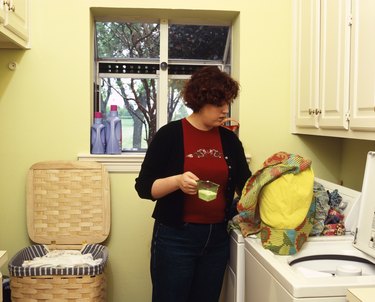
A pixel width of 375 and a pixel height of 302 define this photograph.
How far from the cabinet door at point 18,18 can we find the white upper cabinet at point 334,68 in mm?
1496

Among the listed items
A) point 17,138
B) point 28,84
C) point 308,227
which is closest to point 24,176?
point 17,138

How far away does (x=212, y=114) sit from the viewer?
1.76 meters

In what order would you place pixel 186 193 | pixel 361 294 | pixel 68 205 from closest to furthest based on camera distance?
pixel 361 294 → pixel 186 193 → pixel 68 205

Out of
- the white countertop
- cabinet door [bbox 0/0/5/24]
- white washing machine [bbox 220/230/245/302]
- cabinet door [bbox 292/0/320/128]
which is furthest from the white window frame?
the white countertop

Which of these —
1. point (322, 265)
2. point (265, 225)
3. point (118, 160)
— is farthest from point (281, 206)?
point (118, 160)

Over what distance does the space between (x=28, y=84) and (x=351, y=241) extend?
186cm

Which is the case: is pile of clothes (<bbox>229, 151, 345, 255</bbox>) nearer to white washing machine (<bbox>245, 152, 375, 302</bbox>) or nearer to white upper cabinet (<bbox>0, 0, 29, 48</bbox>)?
white washing machine (<bbox>245, 152, 375, 302</bbox>)

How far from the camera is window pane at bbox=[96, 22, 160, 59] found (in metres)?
2.71

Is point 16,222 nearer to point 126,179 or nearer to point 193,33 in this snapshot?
point 126,179

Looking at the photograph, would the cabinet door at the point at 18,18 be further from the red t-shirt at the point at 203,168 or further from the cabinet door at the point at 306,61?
the cabinet door at the point at 306,61

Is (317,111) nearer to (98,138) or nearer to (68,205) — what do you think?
(98,138)

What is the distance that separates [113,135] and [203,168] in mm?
862

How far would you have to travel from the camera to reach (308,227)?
1673 mm

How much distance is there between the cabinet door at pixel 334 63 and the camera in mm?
1824
